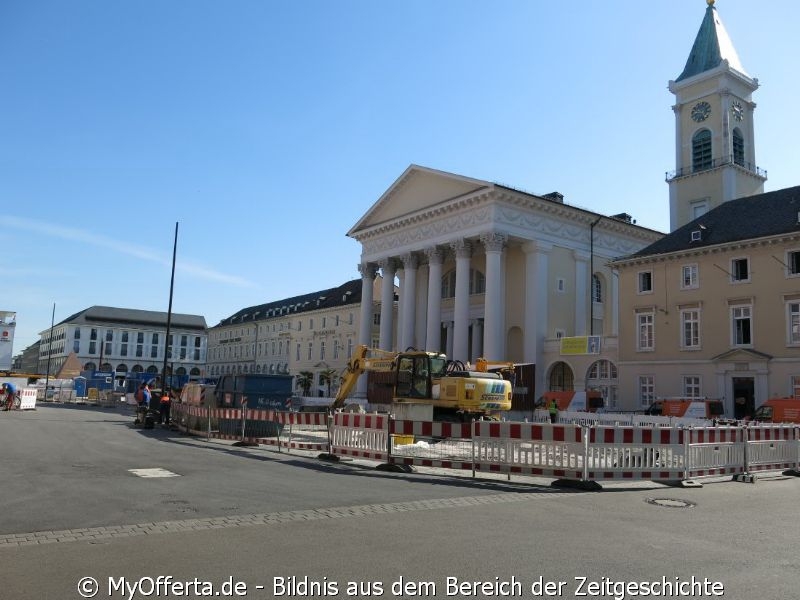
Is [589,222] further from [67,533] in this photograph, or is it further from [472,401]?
[67,533]

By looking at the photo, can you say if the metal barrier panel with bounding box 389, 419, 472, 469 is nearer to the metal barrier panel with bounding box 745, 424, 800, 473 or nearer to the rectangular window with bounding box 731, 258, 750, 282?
the metal barrier panel with bounding box 745, 424, 800, 473

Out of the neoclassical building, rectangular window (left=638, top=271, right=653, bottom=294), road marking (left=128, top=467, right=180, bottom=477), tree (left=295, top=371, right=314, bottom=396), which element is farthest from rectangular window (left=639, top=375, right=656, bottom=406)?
tree (left=295, top=371, right=314, bottom=396)

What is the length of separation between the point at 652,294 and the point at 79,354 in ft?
386

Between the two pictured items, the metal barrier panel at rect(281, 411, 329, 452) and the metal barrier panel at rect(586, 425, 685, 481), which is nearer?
the metal barrier panel at rect(586, 425, 685, 481)

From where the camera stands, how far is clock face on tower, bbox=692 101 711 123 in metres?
59.4

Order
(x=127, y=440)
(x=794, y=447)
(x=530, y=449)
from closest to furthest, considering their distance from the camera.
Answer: (x=530, y=449) < (x=794, y=447) < (x=127, y=440)

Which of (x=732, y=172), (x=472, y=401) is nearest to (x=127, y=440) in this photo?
(x=472, y=401)

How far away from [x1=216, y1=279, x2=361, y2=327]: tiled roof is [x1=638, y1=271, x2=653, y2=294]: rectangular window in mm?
38861

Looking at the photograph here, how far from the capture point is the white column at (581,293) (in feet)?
172

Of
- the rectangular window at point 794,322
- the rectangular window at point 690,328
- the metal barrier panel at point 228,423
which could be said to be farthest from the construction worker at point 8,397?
the rectangular window at point 794,322

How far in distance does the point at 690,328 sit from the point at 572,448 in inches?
1114

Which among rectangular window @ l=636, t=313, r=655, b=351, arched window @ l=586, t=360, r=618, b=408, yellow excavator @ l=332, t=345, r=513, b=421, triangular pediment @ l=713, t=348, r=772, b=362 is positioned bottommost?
yellow excavator @ l=332, t=345, r=513, b=421

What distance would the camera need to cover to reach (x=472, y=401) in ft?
67.6

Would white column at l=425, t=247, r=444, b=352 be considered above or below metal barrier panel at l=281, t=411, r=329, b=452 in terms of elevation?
above
